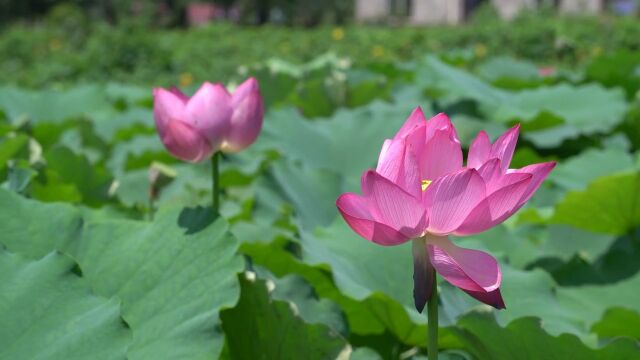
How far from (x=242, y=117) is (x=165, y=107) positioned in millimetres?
87

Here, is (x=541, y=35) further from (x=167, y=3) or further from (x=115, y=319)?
(x=167, y=3)

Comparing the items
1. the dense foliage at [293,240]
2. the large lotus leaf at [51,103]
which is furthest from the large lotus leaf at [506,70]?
the large lotus leaf at [51,103]

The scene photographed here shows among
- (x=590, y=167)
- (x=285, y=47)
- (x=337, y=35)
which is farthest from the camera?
(x=337, y=35)

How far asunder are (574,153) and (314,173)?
3.07 feet

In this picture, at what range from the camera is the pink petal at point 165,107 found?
3.58 ft

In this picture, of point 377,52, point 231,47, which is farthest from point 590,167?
point 231,47

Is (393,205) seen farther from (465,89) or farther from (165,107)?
(465,89)

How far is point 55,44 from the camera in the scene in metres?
9.97

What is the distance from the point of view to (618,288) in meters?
1.39

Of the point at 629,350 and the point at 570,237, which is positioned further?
the point at 570,237

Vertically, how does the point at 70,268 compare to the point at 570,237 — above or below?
above

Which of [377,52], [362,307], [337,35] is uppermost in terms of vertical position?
[362,307]

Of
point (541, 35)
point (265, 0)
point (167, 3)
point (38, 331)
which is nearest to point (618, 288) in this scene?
point (38, 331)

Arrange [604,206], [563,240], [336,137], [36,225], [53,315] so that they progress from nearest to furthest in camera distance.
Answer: [53,315] → [36,225] → [604,206] → [563,240] → [336,137]
